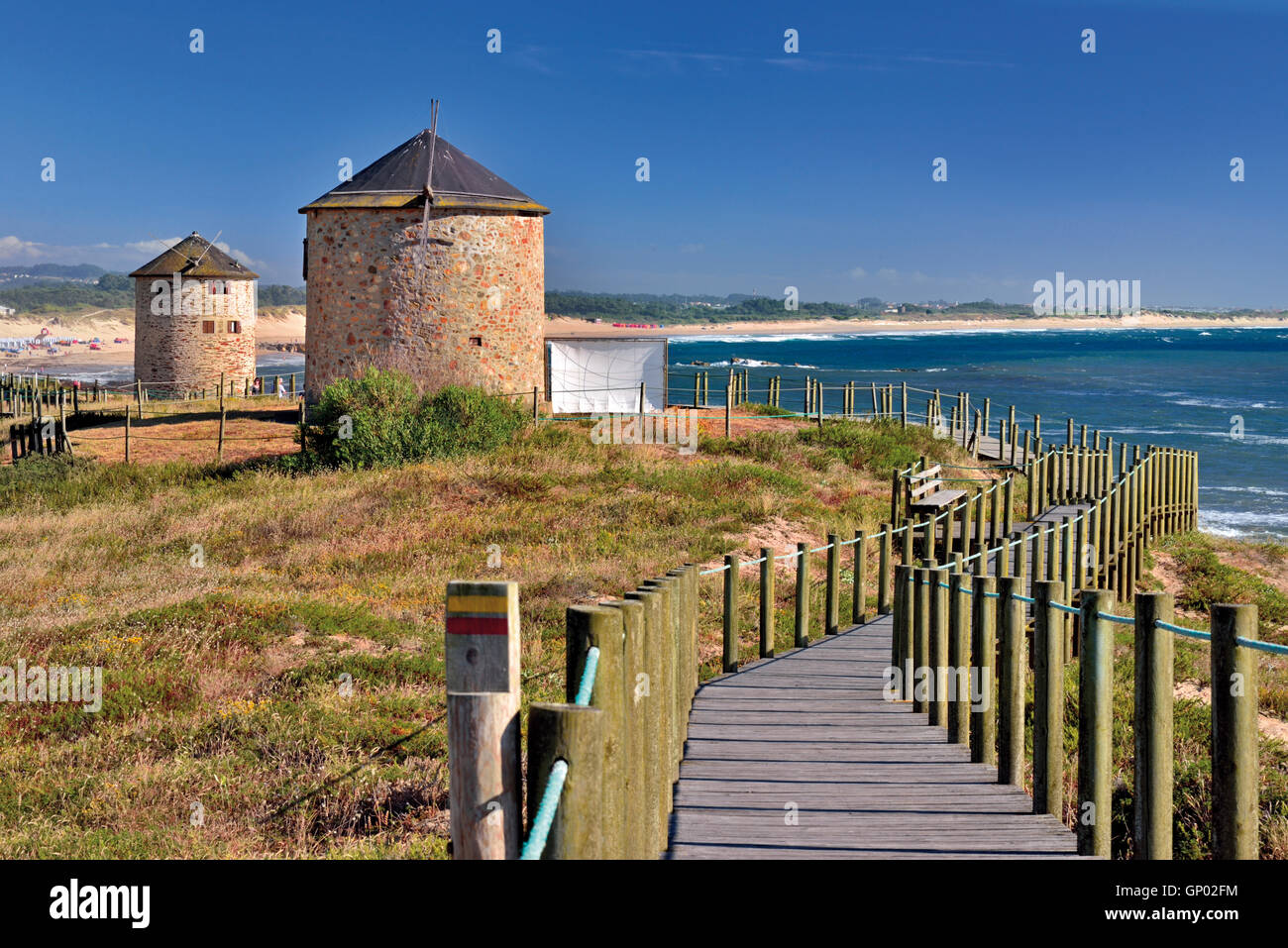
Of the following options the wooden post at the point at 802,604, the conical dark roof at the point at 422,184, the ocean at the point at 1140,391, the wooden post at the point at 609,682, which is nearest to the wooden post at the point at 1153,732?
the wooden post at the point at 609,682

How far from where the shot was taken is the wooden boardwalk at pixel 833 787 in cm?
514

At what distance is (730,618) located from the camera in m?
9.10

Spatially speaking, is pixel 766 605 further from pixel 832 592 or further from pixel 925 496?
pixel 925 496

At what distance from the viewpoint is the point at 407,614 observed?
40.0ft

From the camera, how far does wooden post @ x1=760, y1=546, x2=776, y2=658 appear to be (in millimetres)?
9562

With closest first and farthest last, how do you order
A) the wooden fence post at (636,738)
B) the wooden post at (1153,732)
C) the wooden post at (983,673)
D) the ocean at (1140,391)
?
the wooden fence post at (636,738) < the wooden post at (1153,732) < the wooden post at (983,673) < the ocean at (1140,391)

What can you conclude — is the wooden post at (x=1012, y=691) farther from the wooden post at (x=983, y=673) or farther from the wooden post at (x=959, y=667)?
the wooden post at (x=959, y=667)

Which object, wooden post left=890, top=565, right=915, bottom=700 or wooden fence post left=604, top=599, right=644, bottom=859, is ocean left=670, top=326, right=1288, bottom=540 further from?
wooden fence post left=604, top=599, right=644, bottom=859

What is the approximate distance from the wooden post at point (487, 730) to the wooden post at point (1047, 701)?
305cm

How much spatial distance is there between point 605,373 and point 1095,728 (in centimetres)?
2756

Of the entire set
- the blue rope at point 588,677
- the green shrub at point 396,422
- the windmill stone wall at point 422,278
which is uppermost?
the windmill stone wall at point 422,278

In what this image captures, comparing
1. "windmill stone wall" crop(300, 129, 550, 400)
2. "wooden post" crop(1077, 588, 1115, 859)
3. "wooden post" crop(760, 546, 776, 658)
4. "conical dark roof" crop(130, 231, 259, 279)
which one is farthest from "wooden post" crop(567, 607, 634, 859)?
"conical dark roof" crop(130, 231, 259, 279)
